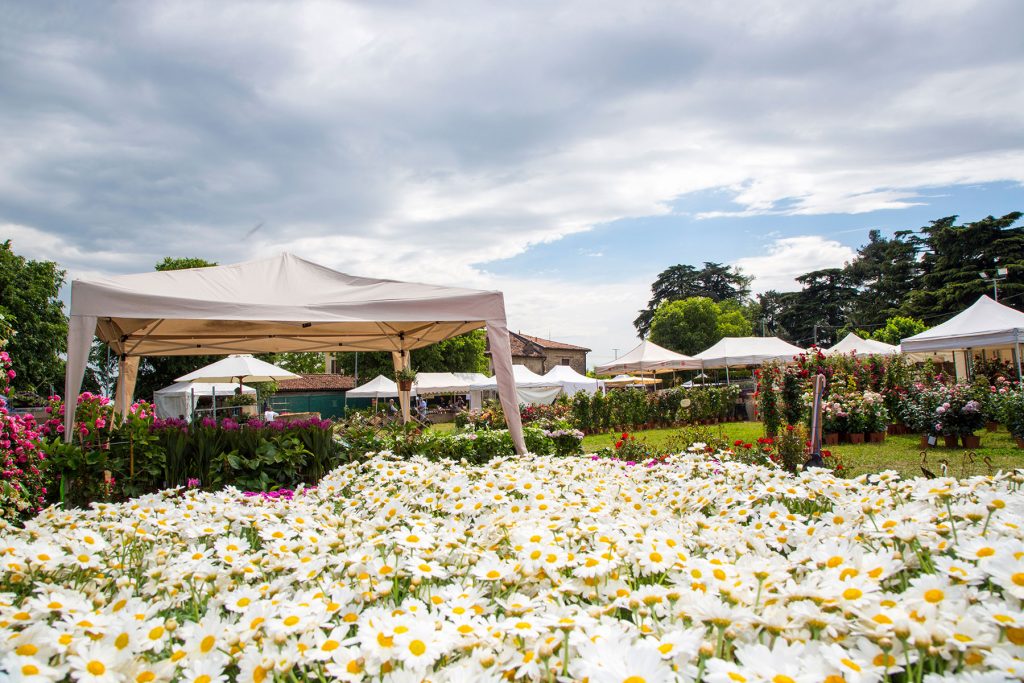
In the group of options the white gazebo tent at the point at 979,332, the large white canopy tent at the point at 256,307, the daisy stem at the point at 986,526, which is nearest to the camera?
the daisy stem at the point at 986,526

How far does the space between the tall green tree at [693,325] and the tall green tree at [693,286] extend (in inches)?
382

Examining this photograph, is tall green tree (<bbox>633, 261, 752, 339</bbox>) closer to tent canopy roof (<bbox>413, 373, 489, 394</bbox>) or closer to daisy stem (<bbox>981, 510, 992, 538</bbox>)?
tent canopy roof (<bbox>413, 373, 489, 394</bbox>)

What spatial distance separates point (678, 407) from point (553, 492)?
16619 mm

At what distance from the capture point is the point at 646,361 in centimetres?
2155

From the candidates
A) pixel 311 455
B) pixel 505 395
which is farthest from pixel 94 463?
pixel 505 395

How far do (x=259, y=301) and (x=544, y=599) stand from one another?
5892 millimetres

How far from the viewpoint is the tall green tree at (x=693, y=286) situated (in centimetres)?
6047

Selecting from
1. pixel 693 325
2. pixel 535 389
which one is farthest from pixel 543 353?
pixel 535 389

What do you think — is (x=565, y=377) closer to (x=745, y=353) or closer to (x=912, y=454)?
(x=745, y=353)

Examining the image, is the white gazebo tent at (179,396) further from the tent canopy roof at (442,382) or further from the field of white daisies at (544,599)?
the field of white daisies at (544,599)

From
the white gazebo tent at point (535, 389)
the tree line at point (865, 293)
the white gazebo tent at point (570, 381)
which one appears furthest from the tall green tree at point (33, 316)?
the tree line at point (865, 293)

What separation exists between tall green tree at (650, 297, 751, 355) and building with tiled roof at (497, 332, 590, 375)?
25.9 feet

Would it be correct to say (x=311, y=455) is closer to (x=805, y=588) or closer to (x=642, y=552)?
(x=642, y=552)

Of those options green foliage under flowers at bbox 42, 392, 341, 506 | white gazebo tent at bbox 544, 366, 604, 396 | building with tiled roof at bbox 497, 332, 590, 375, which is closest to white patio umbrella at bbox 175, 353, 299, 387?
white gazebo tent at bbox 544, 366, 604, 396
